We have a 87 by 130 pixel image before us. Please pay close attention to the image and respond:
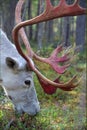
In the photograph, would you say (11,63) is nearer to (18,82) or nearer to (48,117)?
(18,82)

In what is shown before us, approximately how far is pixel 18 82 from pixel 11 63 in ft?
0.96

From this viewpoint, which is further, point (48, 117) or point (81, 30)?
point (81, 30)

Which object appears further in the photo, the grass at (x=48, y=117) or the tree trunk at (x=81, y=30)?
the tree trunk at (x=81, y=30)

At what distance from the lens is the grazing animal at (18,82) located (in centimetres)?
596

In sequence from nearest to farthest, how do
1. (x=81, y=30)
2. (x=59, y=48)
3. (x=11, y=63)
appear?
(x=11, y=63)
(x=59, y=48)
(x=81, y=30)

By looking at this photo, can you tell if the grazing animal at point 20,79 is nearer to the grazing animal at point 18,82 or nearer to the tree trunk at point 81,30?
the grazing animal at point 18,82

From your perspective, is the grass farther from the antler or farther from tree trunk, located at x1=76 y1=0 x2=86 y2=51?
tree trunk, located at x1=76 y1=0 x2=86 y2=51

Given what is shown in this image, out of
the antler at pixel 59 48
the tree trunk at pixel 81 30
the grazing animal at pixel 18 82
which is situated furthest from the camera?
the tree trunk at pixel 81 30

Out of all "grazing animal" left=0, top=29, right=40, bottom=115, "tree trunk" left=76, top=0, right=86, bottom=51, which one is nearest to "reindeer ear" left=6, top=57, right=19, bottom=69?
"grazing animal" left=0, top=29, right=40, bottom=115

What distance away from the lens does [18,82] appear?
601 cm

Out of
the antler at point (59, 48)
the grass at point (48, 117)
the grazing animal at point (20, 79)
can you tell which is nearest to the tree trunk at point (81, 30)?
the grass at point (48, 117)

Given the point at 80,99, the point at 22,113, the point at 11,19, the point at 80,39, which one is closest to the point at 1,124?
the point at 22,113

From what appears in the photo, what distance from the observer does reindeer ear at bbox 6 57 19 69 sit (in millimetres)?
5806

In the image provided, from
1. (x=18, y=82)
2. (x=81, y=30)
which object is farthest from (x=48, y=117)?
(x=81, y=30)
